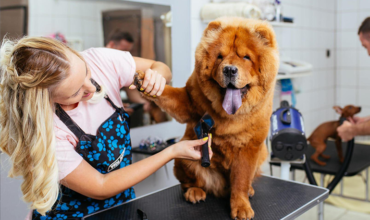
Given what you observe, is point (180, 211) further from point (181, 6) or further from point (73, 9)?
point (181, 6)

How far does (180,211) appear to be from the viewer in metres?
1.39

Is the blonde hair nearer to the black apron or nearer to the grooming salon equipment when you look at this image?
the black apron

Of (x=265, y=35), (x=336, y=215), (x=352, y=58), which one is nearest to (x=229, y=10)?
(x=265, y=35)

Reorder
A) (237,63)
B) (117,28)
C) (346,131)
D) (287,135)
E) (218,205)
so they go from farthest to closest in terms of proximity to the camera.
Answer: (346,131) → (117,28) → (287,135) → (218,205) → (237,63)

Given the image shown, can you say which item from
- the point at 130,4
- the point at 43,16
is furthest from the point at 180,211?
the point at 130,4

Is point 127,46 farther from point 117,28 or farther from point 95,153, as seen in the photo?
point 95,153

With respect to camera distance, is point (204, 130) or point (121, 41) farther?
point (121, 41)

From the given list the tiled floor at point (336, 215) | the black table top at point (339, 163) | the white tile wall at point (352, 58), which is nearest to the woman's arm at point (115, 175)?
the black table top at point (339, 163)

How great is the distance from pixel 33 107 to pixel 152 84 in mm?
407

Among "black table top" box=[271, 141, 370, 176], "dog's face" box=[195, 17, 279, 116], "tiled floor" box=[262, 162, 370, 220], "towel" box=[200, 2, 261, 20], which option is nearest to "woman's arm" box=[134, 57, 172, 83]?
"dog's face" box=[195, 17, 279, 116]

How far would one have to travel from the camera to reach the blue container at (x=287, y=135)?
5.39ft

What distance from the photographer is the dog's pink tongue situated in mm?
1192

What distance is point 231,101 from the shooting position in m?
1.20

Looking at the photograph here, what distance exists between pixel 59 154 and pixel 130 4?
1.34 meters
